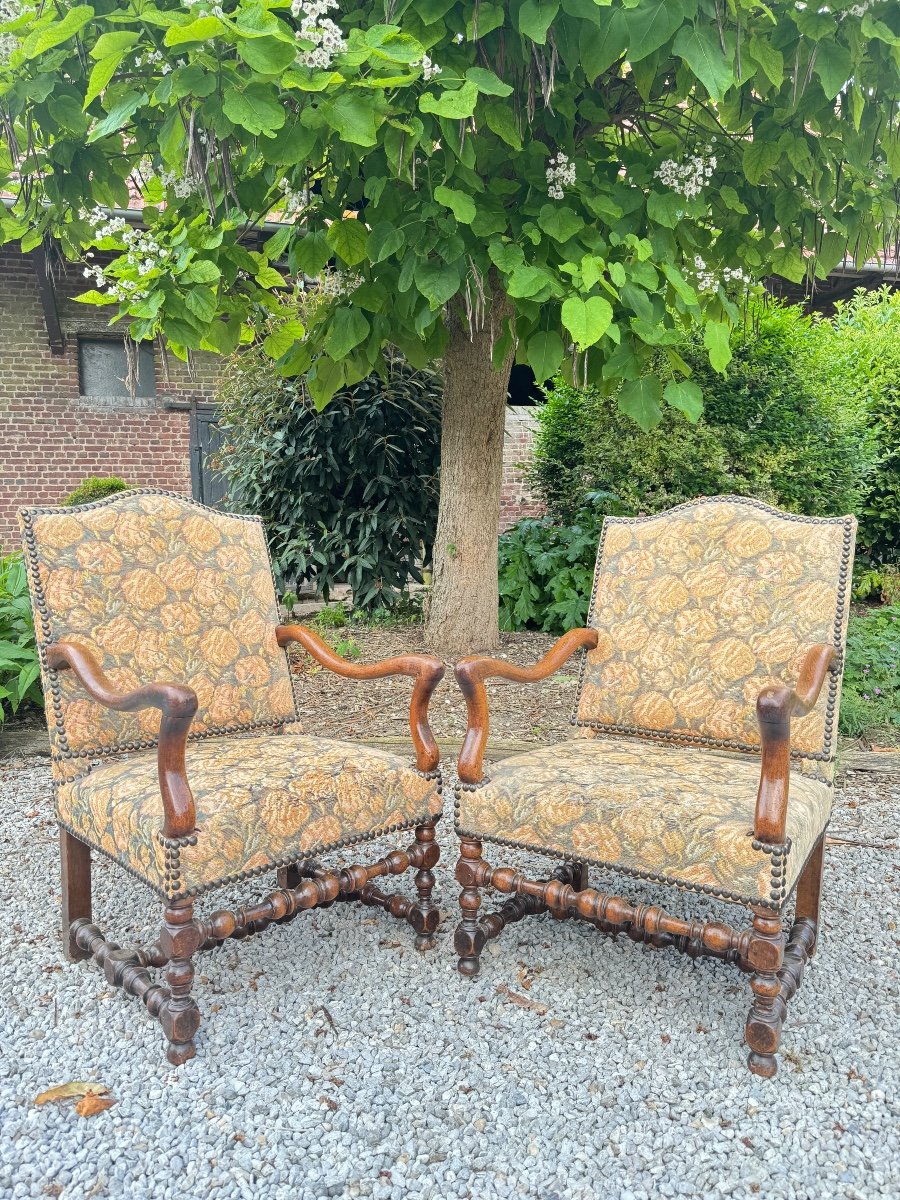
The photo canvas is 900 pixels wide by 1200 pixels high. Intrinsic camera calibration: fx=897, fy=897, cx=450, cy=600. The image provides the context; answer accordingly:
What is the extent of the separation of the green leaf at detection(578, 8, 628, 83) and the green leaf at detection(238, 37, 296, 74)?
3.01 feet

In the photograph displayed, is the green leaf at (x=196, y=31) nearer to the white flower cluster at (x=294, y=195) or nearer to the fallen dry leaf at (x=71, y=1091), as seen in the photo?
the white flower cluster at (x=294, y=195)

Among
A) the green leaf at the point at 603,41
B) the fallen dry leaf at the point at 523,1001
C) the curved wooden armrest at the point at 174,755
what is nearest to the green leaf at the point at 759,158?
the green leaf at the point at 603,41

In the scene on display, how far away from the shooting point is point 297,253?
132 inches

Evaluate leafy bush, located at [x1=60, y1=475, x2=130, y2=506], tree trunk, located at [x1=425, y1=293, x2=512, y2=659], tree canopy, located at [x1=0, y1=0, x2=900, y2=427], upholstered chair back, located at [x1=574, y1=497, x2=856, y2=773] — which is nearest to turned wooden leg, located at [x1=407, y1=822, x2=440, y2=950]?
upholstered chair back, located at [x1=574, y1=497, x2=856, y2=773]

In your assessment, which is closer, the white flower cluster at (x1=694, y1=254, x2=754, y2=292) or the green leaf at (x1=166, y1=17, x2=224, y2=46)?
the green leaf at (x1=166, y1=17, x2=224, y2=46)

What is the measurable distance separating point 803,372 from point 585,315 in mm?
3767

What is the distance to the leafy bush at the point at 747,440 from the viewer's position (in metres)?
5.64

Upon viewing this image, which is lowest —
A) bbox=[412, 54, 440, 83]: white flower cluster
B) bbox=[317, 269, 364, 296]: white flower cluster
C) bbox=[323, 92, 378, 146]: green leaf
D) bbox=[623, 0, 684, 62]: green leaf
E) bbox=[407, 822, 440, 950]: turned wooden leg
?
bbox=[407, 822, 440, 950]: turned wooden leg

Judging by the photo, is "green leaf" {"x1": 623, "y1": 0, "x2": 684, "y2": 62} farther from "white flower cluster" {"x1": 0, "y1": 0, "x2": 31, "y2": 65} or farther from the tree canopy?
"white flower cluster" {"x1": 0, "y1": 0, "x2": 31, "y2": 65}

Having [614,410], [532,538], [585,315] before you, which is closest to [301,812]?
[585,315]

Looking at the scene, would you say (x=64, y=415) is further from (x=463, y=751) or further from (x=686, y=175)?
(x=463, y=751)

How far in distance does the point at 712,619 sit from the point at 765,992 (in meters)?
1.01

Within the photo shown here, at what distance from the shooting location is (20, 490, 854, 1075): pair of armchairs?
6.27 ft

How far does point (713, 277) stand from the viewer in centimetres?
347
